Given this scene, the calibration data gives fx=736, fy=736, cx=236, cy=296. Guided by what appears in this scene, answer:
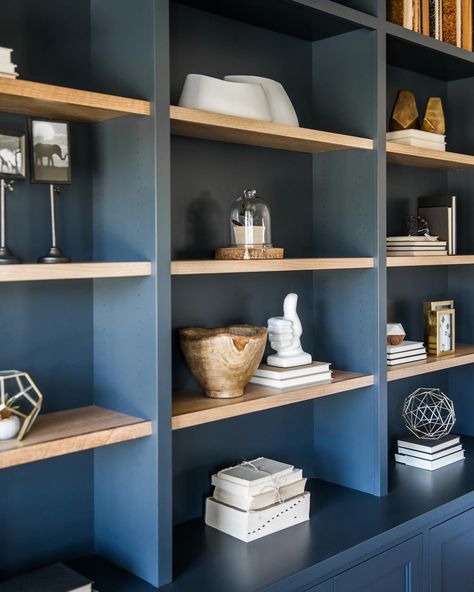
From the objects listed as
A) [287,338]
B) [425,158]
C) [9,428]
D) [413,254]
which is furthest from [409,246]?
[9,428]

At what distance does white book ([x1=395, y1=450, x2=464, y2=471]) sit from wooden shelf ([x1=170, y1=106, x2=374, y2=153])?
120 centimetres


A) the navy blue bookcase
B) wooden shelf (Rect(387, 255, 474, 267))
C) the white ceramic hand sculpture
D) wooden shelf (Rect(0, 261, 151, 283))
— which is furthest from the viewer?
wooden shelf (Rect(387, 255, 474, 267))

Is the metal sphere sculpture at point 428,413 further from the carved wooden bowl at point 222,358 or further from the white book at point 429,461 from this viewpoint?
the carved wooden bowl at point 222,358

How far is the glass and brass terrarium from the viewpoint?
6.95ft

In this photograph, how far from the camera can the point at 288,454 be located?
258cm

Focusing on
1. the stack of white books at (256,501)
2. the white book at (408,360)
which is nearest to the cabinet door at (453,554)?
the stack of white books at (256,501)

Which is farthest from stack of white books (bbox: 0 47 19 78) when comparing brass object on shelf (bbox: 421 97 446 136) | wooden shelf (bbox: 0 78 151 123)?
brass object on shelf (bbox: 421 97 446 136)

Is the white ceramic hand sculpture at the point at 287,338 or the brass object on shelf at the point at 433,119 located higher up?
the brass object on shelf at the point at 433,119

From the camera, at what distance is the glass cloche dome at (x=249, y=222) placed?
7.06 feet

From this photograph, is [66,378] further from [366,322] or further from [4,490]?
[366,322]

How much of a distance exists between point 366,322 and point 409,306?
2.12 feet

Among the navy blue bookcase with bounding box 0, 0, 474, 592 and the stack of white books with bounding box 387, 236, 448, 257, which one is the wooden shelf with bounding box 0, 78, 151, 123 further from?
the stack of white books with bounding box 387, 236, 448, 257

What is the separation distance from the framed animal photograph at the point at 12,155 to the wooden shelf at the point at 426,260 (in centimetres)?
128

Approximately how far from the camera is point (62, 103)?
1.63 meters
